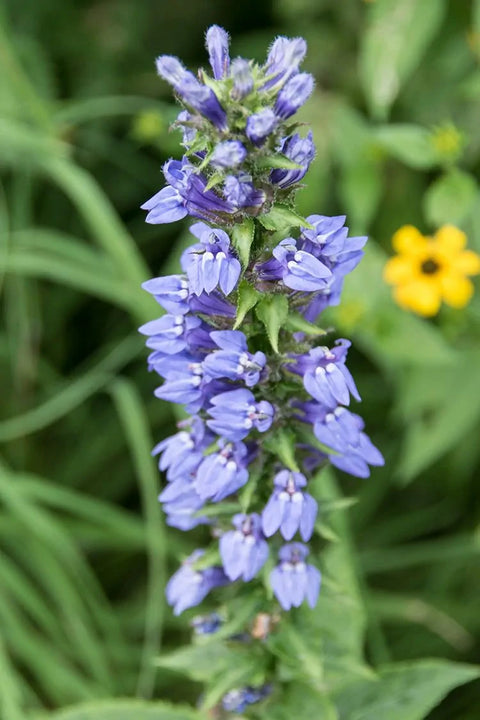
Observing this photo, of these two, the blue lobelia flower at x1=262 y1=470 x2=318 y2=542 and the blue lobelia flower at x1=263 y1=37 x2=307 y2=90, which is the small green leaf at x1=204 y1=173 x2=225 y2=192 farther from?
the blue lobelia flower at x1=262 y1=470 x2=318 y2=542

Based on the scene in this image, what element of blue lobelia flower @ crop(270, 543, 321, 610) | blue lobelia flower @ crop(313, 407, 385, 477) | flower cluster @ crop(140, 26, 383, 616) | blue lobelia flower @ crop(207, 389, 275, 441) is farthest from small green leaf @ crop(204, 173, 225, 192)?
blue lobelia flower @ crop(270, 543, 321, 610)

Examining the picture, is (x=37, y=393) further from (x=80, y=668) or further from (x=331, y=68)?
(x=331, y=68)

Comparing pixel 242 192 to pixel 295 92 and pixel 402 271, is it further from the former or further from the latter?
pixel 402 271

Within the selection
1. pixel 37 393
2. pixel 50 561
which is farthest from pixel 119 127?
pixel 50 561

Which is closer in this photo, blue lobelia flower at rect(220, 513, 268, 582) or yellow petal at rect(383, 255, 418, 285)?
blue lobelia flower at rect(220, 513, 268, 582)

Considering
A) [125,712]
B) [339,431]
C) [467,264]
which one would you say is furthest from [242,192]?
[467,264]
